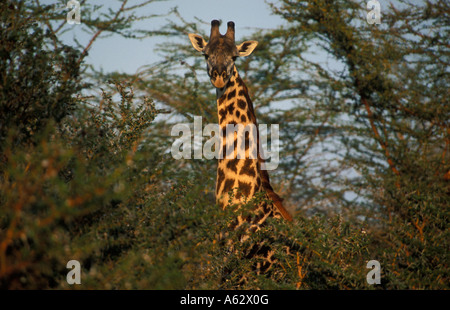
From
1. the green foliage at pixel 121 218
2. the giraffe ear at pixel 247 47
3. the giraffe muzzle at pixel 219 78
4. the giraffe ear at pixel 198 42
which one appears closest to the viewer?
the green foliage at pixel 121 218

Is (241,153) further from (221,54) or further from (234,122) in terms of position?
(221,54)

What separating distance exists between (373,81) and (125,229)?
7921mm

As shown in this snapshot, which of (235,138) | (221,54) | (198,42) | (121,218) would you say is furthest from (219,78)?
(121,218)

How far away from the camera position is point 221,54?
17.3 ft

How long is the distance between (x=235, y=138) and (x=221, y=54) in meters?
0.99

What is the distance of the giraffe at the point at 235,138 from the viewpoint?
196 inches

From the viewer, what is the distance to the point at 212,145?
437 inches

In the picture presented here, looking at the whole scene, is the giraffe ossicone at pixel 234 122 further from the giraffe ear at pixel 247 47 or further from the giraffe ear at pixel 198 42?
the giraffe ear at pixel 198 42

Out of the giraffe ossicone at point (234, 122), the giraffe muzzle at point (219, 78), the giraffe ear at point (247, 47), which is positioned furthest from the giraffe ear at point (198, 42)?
the giraffe muzzle at point (219, 78)

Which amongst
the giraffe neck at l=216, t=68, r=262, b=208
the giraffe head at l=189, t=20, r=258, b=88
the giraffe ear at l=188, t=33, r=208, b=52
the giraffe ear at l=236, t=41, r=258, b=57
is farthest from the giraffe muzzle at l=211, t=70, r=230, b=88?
the giraffe ear at l=188, t=33, r=208, b=52

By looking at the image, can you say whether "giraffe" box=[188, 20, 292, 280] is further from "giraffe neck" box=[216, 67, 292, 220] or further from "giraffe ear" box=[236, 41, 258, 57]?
"giraffe ear" box=[236, 41, 258, 57]

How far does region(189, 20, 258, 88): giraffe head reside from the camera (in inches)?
204
